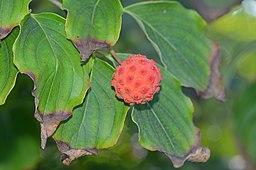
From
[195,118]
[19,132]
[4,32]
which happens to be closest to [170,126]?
[4,32]

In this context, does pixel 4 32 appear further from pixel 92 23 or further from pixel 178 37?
pixel 178 37

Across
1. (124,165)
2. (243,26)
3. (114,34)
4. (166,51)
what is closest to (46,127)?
(114,34)

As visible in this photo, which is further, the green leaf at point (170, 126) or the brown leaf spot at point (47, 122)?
the green leaf at point (170, 126)

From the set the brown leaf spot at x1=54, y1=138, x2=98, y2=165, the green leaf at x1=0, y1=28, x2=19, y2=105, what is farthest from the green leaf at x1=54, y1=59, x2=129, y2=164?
the green leaf at x1=0, y1=28, x2=19, y2=105

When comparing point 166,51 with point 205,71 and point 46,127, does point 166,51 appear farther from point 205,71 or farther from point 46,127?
point 46,127

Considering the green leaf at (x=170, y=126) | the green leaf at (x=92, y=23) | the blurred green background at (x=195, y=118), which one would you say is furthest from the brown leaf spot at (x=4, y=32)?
the blurred green background at (x=195, y=118)

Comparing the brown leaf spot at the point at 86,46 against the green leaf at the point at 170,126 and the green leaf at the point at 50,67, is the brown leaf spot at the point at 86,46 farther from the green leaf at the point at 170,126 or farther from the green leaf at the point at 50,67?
the green leaf at the point at 170,126

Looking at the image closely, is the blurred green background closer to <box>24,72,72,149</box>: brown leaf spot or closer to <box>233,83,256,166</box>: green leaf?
<box>233,83,256,166</box>: green leaf
